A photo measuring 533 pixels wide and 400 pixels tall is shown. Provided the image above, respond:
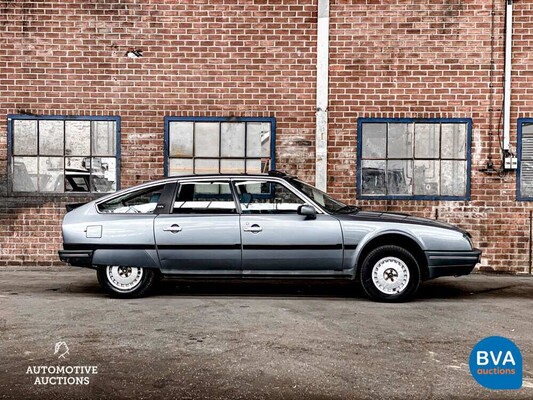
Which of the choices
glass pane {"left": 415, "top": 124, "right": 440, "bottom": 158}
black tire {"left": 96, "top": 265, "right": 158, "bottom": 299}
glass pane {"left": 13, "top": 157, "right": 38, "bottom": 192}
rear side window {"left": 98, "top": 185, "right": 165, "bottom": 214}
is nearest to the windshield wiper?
rear side window {"left": 98, "top": 185, "right": 165, "bottom": 214}

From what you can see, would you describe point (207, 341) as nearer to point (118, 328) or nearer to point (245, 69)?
point (118, 328)

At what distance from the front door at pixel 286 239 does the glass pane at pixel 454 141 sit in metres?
4.09

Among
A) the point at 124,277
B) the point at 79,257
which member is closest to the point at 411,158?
the point at 124,277

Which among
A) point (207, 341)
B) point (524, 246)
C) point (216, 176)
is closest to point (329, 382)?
point (207, 341)

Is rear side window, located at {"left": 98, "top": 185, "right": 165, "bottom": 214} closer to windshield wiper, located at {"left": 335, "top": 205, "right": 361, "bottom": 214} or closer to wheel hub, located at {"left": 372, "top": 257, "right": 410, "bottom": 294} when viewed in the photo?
windshield wiper, located at {"left": 335, "top": 205, "right": 361, "bottom": 214}

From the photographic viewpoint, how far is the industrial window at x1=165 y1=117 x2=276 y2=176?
1150 centimetres

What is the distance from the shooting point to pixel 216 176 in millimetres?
8477

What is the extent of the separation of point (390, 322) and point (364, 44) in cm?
589

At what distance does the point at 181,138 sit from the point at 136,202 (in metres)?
3.29

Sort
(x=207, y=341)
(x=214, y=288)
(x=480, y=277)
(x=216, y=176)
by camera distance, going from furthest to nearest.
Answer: (x=480, y=277)
(x=214, y=288)
(x=216, y=176)
(x=207, y=341)

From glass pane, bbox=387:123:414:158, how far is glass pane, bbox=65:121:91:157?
200 inches

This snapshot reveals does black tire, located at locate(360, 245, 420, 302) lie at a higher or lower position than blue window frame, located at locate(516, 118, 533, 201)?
lower

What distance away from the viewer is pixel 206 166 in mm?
11555

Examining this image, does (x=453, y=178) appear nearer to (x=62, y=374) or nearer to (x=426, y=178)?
(x=426, y=178)
